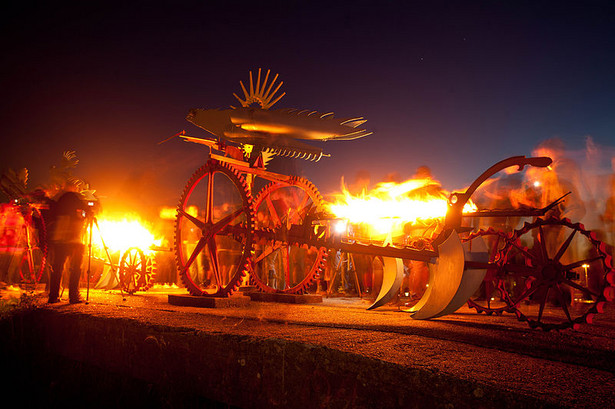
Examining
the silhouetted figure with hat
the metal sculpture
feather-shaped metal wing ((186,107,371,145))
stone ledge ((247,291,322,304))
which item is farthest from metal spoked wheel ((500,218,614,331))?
the silhouetted figure with hat

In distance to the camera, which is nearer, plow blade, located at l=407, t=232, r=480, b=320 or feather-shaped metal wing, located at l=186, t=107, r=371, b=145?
plow blade, located at l=407, t=232, r=480, b=320

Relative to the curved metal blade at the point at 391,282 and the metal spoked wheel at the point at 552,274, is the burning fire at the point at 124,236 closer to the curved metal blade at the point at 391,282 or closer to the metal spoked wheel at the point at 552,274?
the curved metal blade at the point at 391,282

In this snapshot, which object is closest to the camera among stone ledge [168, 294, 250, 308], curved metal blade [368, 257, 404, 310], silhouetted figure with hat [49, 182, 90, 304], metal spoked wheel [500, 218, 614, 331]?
metal spoked wheel [500, 218, 614, 331]

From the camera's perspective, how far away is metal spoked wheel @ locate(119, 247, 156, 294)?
10789 mm

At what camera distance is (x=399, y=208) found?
31.2 feet

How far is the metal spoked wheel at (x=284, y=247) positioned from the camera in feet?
27.4

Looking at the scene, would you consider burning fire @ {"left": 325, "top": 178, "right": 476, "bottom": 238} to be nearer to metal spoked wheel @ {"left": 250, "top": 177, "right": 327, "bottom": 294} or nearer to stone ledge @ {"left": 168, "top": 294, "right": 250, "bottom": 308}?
metal spoked wheel @ {"left": 250, "top": 177, "right": 327, "bottom": 294}

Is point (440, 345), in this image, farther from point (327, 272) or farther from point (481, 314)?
point (327, 272)

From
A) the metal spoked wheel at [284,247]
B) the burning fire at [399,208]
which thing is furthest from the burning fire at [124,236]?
the burning fire at [399,208]

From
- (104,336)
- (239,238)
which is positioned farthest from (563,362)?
(239,238)

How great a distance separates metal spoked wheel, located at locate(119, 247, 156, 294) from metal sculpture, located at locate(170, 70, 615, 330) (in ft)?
7.15

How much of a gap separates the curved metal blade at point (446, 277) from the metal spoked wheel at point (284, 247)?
2.37m

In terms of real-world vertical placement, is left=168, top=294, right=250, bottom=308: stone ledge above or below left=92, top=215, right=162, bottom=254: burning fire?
below

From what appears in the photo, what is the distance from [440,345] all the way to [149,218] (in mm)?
19651
